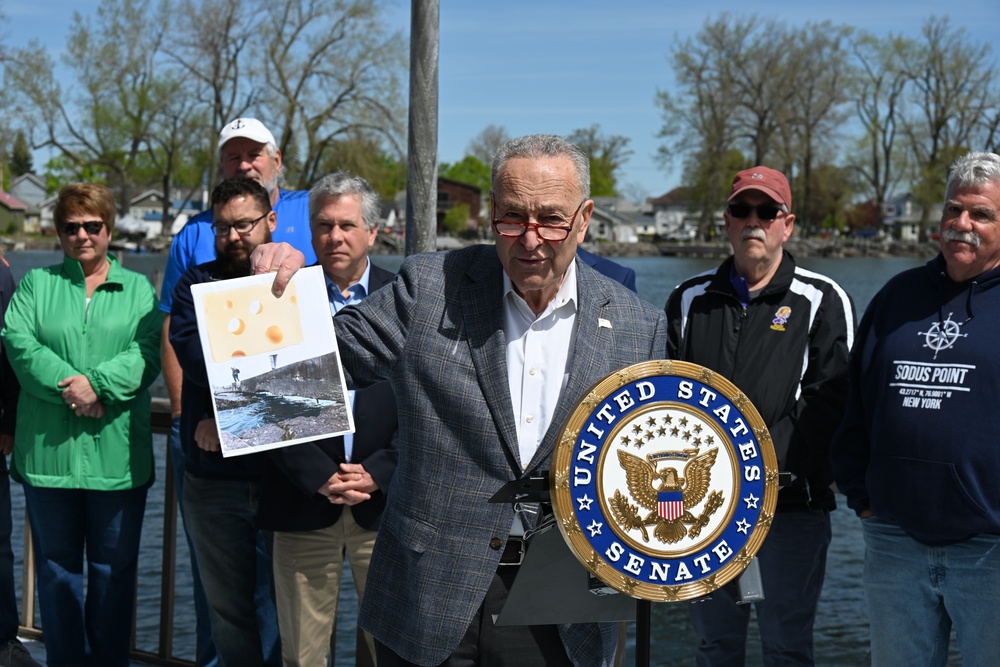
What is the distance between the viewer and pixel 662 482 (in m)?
2.15

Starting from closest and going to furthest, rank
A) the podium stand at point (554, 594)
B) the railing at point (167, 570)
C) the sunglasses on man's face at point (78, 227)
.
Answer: the podium stand at point (554, 594), the sunglasses on man's face at point (78, 227), the railing at point (167, 570)

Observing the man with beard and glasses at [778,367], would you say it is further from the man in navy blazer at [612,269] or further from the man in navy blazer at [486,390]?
the man in navy blazer at [486,390]

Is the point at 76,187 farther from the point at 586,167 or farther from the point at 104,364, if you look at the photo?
the point at 586,167

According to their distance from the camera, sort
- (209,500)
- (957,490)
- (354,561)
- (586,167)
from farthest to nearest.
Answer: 1. (209,500)
2. (354,561)
3. (957,490)
4. (586,167)

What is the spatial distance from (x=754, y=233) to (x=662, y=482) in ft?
5.64

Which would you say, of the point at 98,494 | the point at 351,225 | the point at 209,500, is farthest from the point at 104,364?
the point at 351,225

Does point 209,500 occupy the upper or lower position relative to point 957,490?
lower

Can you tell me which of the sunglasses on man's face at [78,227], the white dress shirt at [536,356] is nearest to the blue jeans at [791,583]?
the white dress shirt at [536,356]

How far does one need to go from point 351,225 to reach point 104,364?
1283 millimetres

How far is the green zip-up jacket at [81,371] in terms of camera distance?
4.23 m

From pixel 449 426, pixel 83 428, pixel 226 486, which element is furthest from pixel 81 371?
pixel 449 426

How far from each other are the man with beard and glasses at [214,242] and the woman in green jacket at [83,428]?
0.46ft

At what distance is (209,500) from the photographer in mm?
3855

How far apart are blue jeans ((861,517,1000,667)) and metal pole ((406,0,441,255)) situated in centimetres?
184
